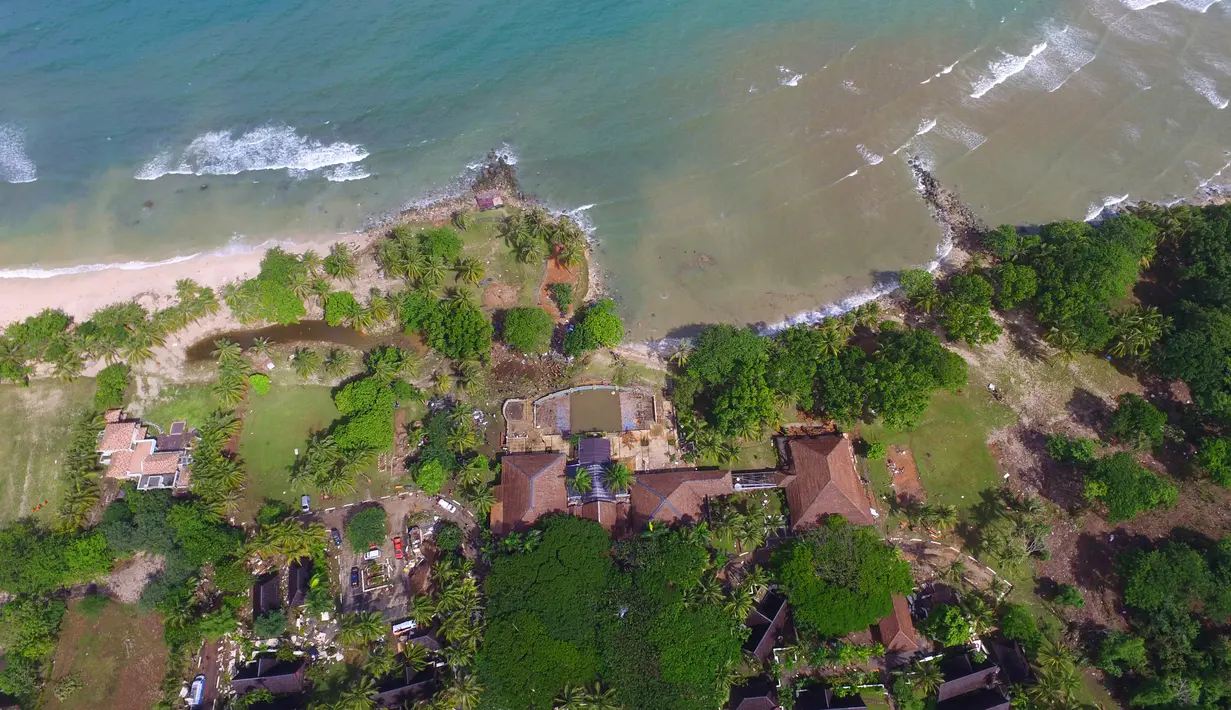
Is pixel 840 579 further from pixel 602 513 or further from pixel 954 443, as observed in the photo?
pixel 602 513

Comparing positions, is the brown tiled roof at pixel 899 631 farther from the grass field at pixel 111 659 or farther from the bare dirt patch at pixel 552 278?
the grass field at pixel 111 659

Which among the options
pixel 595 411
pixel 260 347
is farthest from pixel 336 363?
pixel 595 411

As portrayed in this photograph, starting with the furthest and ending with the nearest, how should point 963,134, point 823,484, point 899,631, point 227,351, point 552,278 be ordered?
point 963,134, point 552,278, point 227,351, point 823,484, point 899,631

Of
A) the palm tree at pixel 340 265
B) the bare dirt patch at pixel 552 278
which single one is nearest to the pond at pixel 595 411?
the bare dirt patch at pixel 552 278

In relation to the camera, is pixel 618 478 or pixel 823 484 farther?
pixel 618 478

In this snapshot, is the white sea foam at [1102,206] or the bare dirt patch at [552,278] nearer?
the bare dirt patch at [552,278]

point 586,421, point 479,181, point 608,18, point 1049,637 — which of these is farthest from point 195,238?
point 1049,637

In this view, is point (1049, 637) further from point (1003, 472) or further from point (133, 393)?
point (133, 393)

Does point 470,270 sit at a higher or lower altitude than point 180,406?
higher
